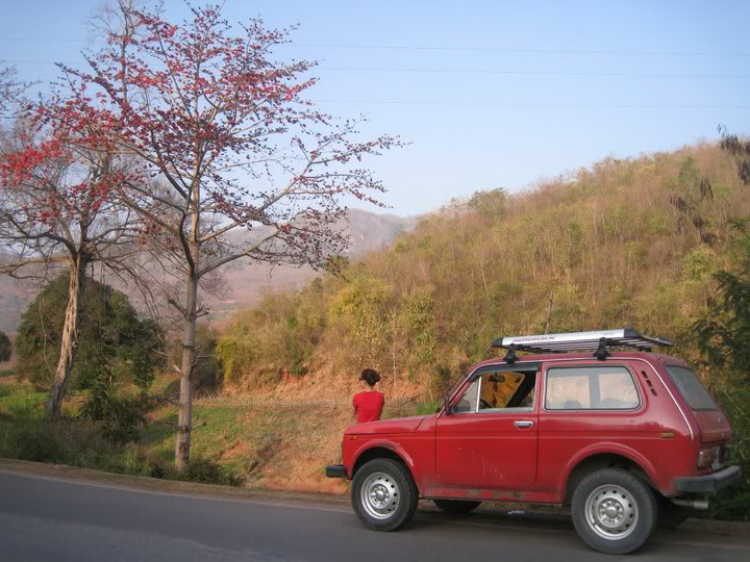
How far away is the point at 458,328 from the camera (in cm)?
2864

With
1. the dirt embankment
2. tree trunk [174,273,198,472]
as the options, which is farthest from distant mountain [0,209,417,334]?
the dirt embankment

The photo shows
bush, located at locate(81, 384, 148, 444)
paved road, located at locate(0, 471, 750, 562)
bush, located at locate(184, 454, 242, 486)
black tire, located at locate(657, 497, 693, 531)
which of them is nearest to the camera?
paved road, located at locate(0, 471, 750, 562)

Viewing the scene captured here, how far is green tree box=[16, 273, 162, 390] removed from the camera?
24297 mm

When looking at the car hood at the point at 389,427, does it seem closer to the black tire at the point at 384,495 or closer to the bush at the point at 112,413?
the black tire at the point at 384,495

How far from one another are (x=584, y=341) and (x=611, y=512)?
183 centimetres

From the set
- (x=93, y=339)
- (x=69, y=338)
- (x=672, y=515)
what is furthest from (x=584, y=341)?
(x=93, y=339)

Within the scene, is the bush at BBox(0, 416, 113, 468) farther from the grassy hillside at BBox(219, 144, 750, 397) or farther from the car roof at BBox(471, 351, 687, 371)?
the car roof at BBox(471, 351, 687, 371)

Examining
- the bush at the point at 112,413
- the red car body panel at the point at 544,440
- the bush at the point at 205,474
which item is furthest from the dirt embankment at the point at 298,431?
the red car body panel at the point at 544,440

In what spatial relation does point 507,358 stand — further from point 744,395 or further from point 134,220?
point 134,220

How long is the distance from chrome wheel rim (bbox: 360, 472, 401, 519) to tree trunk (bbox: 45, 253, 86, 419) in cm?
1450

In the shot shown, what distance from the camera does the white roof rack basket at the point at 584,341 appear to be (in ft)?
27.7

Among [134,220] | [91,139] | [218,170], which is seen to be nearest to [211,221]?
[218,170]

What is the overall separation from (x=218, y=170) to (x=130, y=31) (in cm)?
447

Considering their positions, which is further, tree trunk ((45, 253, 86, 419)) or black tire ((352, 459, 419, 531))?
tree trunk ((45, 253, 86, 419))
